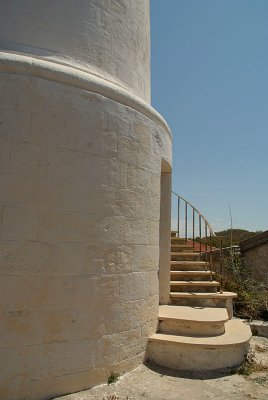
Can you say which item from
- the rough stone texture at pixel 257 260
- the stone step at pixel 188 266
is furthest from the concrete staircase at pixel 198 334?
the rough stone texture at pixel 257 260

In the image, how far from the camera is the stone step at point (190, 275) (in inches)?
247

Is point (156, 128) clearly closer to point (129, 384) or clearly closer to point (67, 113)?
point (67, 113)

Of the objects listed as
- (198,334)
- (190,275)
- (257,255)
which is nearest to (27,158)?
(198,334)

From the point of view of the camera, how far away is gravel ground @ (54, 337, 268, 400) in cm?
358

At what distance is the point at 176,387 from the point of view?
384 centimetres

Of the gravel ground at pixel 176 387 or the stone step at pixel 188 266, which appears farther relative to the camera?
the stone step at pixel 188 266

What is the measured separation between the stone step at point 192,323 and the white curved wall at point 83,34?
3.29m

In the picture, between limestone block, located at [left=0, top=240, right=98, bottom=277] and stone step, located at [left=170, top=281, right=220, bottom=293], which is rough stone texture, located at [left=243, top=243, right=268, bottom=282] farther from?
limestone block, located at [left=0, top=240, right=98, bottom=277]

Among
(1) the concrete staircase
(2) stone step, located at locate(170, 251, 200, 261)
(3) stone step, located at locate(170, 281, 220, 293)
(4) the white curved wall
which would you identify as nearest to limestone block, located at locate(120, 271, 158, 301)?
(1) the concrete staircase

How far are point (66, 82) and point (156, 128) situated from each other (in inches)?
62.7

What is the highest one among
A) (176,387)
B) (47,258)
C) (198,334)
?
(47,258)

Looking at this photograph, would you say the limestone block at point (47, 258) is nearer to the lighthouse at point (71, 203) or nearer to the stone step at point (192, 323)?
the lighthouse at point (71, 203)

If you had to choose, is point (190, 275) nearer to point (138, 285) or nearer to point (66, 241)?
point (138, 285)

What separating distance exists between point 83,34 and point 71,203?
2272mm
